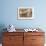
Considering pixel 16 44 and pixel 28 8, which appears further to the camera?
pixel 28 8

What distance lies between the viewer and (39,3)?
162 inches

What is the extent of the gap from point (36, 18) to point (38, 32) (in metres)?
0.65

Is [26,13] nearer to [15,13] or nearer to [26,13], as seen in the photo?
[26,13]

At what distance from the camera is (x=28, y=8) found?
411cm

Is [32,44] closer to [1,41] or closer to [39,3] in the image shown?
[1,41]

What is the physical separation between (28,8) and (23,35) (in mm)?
959

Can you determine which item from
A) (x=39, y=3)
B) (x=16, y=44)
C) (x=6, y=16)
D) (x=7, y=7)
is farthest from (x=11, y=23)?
(x=39, y=3)

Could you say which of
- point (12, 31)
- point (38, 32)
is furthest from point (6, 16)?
point (38, 32)

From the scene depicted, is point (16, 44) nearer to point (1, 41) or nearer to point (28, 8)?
point (1, 41)

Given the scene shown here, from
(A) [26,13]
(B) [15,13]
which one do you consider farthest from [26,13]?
(B) [15,13]

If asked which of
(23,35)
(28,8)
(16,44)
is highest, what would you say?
(28,8)

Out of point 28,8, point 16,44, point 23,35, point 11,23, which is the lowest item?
point 16,44

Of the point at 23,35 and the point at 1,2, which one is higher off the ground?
the point at 1,2

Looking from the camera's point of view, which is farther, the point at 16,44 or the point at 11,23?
the point at 11,23
